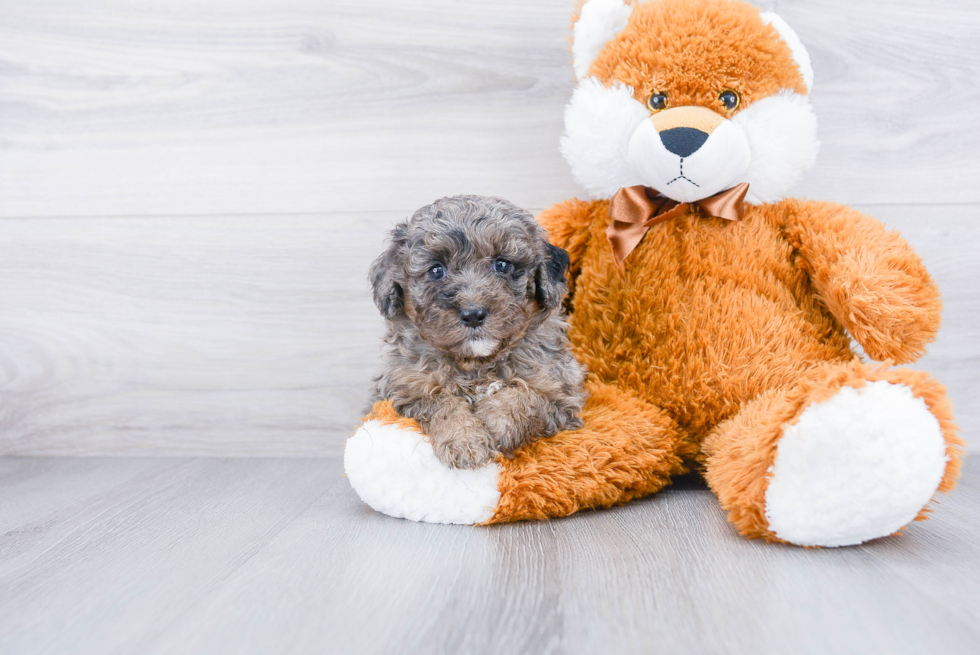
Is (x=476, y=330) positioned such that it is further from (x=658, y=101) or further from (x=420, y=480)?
(x=658, y=101)

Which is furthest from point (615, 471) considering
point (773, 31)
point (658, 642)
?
point (773, 31)

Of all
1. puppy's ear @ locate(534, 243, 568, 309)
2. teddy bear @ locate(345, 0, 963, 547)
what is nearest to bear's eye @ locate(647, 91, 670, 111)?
teddy bear @ locate(345, 0, 963, 547)

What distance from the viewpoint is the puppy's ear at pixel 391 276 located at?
4.61 ft

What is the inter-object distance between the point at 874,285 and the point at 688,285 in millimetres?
359

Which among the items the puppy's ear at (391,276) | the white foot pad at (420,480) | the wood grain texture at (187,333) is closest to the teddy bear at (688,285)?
the white foot pad at (420,480)

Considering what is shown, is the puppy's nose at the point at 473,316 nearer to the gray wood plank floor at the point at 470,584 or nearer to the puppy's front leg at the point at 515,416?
the puppy's front leg at the point at 515,416

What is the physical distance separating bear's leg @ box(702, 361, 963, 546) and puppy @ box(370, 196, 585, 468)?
41 cm

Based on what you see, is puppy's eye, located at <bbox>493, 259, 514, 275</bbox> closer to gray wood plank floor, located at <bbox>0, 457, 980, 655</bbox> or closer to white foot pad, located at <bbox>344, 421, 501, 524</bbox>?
white foot pad, located at <bbox>344, 421, 501, 524</bbox>

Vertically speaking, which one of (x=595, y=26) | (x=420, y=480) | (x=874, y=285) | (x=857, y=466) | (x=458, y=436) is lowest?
(x=420, y=480)

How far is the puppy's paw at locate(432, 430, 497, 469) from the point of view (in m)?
1.27

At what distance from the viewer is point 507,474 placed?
1.31m

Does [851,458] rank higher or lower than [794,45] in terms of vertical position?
lower

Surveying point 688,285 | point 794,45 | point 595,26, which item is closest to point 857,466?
point 688,285

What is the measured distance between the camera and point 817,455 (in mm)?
1117
